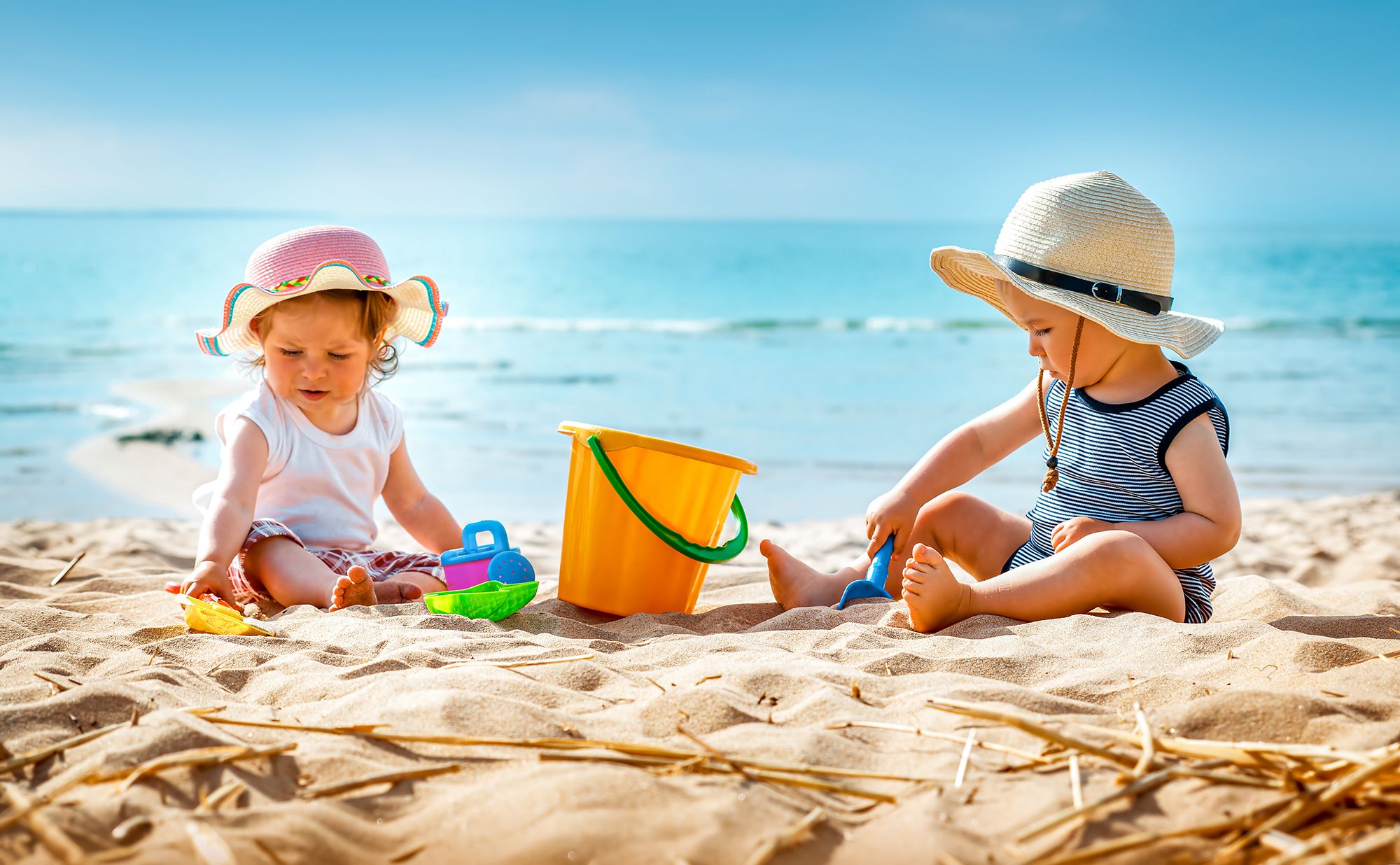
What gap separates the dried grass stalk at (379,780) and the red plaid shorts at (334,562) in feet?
4.95

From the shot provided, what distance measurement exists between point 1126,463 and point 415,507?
86.8 inches

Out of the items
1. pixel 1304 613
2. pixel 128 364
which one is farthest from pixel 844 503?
pixel 128 364

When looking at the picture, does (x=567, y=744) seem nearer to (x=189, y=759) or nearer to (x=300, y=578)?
(x=189, y=759)

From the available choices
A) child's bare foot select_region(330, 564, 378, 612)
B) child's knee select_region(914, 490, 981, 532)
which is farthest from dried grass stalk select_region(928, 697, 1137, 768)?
child's bare foot select_region(330, 564, 378, 612)

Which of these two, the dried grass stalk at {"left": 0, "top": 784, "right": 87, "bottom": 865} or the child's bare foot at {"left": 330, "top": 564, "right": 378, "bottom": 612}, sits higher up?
the dried grass stalk at {"left": 0, "top": 784, "right": 87, "bottom": 865}

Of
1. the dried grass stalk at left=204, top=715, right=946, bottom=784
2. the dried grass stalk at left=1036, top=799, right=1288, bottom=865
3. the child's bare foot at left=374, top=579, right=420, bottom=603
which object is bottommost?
the child's bare foot at left=374, top=579, right=420, bottom=603

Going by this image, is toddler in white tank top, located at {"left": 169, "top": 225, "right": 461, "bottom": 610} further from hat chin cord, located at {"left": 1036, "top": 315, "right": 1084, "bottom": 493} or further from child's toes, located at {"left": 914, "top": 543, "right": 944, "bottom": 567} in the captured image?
hat chin cord, located at {"left": 1036, "top": 315, "right": 1084, "bottom": 493}

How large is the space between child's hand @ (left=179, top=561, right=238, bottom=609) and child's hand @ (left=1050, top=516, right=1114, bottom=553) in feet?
6.88

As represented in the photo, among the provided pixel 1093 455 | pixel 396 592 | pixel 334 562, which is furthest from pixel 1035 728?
pixel 334 562

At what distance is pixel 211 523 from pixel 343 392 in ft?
1.80

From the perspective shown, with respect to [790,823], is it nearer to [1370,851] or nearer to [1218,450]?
[1370,851]

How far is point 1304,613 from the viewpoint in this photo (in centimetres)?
278

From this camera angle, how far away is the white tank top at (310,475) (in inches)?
123

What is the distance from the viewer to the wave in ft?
49.9
